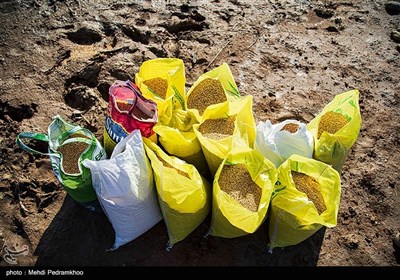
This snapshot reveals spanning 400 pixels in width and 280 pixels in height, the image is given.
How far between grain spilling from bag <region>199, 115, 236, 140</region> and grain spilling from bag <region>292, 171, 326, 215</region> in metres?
0.42

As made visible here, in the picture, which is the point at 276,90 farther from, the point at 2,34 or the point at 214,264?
the point at 2,34

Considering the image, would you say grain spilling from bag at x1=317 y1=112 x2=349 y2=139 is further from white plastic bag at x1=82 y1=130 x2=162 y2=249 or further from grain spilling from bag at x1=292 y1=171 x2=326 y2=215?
white plastic bag at x1=82 y1=130 x2=162 y2=249

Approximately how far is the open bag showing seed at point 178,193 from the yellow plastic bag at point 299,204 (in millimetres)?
366

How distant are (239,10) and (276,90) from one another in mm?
870

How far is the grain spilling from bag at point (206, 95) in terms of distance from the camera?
95.2 inches

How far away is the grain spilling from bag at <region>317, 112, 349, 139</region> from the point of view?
2285 mm

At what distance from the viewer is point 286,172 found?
205 cm

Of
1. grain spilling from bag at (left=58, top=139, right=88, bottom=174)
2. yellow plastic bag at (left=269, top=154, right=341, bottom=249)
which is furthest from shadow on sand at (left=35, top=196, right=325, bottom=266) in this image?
grain spilling from bag at (left=58, top=139, right=88, bottom=174)

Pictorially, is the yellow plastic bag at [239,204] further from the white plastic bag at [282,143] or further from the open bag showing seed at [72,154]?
the open bag showing seed at [72,154]

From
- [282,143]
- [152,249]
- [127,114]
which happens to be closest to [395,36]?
[282,143]

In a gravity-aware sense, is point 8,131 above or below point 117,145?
below

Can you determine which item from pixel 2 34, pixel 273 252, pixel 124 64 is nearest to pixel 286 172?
pixel 273 252

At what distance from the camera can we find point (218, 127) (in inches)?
89.8

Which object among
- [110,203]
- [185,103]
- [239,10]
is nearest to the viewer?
[110,203]
